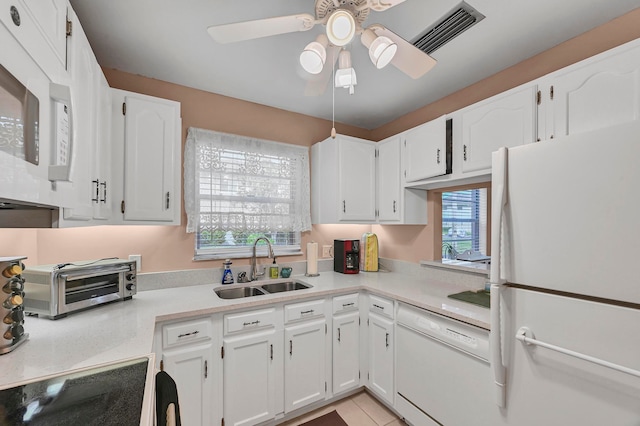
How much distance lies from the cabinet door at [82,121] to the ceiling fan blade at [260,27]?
1.86ft

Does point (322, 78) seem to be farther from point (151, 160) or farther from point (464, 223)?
point (464, 223)

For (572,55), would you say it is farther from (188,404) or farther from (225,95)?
(188,404)

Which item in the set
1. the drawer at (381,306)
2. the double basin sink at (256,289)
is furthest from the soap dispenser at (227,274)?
the drawer at (381,306)

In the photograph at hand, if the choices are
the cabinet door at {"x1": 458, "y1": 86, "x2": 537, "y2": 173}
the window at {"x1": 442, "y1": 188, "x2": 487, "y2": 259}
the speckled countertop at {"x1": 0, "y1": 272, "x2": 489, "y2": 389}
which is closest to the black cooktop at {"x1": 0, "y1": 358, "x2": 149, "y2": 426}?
the speckled countertop at {"x1": 0, "y1": 272, "x2": 489, "y2": 389}

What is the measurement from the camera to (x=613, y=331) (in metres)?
0.92

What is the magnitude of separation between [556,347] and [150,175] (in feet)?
7.38

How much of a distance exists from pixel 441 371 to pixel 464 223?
1.84 metres

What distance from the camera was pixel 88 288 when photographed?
144 centimetres

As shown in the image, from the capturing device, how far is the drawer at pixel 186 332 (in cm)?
145

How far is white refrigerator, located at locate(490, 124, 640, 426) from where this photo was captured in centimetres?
90

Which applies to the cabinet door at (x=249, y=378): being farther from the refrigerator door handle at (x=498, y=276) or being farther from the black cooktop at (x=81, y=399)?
the refrigerator door handle at (x=498, y=276)

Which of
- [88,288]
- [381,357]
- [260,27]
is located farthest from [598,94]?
[88,288]

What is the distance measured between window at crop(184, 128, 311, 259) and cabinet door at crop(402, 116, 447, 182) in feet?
3.14

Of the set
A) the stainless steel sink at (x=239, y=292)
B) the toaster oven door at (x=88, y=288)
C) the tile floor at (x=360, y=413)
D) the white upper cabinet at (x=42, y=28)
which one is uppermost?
the white upper cabinet at (x=42, y=28)
